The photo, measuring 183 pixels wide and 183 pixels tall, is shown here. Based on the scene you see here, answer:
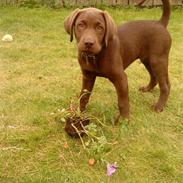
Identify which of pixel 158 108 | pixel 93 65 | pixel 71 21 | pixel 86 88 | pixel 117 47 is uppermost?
pixel 71 21

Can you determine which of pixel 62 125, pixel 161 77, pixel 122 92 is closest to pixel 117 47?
pixel 122 92

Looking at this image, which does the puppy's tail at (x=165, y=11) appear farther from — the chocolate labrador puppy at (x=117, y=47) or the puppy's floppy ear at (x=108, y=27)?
the puppy's floppy ear at (x=108, y=27)

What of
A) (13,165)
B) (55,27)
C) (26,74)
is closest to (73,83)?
(26,74)

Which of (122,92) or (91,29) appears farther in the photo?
(122,92)

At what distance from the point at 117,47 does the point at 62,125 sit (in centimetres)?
83

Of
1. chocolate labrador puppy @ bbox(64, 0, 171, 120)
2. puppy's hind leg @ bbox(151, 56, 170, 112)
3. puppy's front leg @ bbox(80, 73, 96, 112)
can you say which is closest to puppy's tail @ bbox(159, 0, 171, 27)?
chocolate labrador puppy @ bbox(64, 0, 171, 120)

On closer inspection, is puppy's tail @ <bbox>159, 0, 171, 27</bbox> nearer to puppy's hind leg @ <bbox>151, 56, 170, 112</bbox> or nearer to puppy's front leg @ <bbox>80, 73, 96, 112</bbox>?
puppy's hind leg @ <bbox>151, 56, 170, 112</bbox>

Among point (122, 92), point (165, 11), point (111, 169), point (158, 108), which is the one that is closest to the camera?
point (111, 169)

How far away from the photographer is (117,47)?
363cm

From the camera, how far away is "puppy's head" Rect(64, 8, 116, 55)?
324 cm

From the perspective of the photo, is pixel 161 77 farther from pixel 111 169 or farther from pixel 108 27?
pixel 111 169

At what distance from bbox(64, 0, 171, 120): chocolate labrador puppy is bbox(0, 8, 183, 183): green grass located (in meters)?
0.23

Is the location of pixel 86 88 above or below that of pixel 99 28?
below

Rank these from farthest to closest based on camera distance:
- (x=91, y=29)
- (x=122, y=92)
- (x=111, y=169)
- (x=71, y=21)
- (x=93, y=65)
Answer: (x=122, y=92) → (x=93, y=65) → (x=71, y=21) → (x=91, y=29) → (x=111, y=169)
